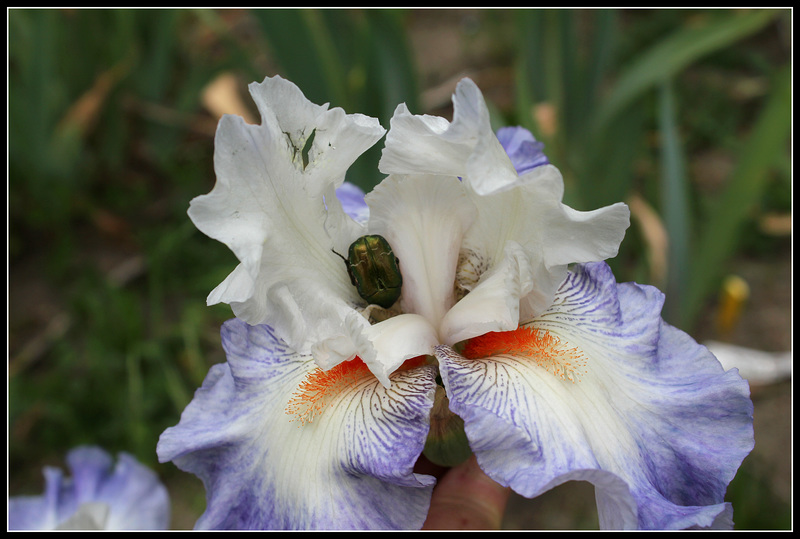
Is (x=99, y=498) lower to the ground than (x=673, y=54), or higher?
lower

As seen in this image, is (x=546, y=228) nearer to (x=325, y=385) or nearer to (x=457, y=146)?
(x=457, y=146)

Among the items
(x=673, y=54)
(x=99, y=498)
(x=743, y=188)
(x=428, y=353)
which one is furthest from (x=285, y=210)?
(x=673, y=54)

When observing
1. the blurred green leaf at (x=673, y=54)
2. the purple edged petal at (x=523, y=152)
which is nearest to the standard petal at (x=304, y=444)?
the purple edged petal at (x=523, y=152)

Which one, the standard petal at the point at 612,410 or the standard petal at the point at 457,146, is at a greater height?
the standard petal at the point at 457,146

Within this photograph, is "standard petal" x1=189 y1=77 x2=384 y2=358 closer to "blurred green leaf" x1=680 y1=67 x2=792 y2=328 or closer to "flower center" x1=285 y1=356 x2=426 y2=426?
"flower center" x1=285 y1=356 x2=426 y2=426

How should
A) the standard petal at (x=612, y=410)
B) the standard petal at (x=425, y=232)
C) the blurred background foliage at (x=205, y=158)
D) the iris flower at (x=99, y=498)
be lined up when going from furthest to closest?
the blurred background foliage at (x=205, y=158), the iris flower at (x=99, y=498), the standard petal at (x=425, y=232), the standard petal at (x=612, y=410)

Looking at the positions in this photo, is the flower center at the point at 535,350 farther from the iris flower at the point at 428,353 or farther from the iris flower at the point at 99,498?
the iris flower at the point at 99,498

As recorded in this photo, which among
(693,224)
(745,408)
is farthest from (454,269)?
(693,224)
